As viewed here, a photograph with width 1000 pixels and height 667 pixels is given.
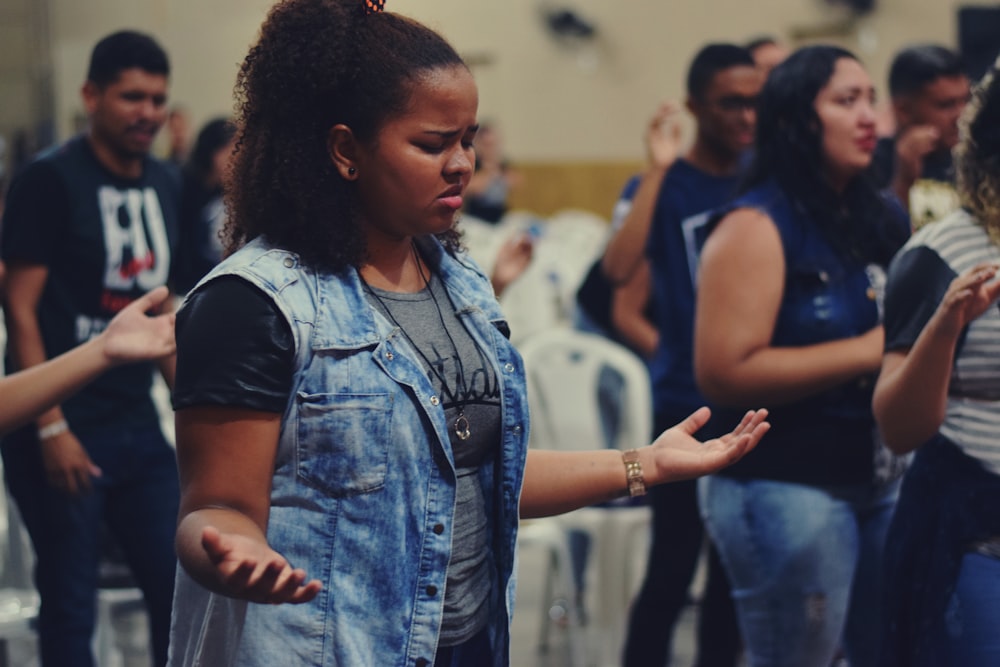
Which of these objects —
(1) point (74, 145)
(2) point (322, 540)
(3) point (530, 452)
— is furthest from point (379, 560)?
(1) point (74, 145)

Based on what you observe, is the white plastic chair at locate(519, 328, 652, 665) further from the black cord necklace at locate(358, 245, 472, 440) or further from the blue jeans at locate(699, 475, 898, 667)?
the black cord necklace at locate(358, 245, 472, 440)

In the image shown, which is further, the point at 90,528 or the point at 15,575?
the point at 15,575

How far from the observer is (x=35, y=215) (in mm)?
2674

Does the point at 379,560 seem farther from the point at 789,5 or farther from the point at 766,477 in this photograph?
the point at 789,5

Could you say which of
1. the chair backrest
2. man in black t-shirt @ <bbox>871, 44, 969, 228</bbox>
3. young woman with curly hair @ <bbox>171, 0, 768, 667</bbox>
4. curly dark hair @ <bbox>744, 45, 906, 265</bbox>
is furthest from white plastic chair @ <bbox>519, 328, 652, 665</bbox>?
young woman with curly hair @ <bbox>171, 0, 768, 667</bbox>

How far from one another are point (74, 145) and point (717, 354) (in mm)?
1407

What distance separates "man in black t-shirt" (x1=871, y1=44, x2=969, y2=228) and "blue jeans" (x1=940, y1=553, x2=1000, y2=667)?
4.80ft

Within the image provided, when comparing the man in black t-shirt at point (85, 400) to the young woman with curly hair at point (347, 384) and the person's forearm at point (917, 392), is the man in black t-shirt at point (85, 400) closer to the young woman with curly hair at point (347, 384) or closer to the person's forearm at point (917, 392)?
the young woman with curly hair at point (347, 384)

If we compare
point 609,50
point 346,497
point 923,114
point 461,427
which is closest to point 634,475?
point 461,427

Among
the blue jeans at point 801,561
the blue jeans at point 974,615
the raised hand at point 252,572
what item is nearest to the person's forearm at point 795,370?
the blue jeans at point 801,561

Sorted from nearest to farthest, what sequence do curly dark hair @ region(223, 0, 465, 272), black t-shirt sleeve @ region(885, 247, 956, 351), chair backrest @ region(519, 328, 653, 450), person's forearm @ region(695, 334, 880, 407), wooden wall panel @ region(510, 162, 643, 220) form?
curly dark hair @ region(223, 0, 465, 272), black t-shirt sleeve @ region(885, 247, 956, 351), person's forearm @ region(695, 334, 880, 407), chair backrest @ region(519, 328, 653, 450), wooden wall panel @ region(510, 162, 643, 220)

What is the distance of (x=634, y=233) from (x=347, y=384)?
220 cm

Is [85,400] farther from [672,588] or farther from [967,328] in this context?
[967,328]

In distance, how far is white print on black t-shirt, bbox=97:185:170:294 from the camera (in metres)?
2.74
